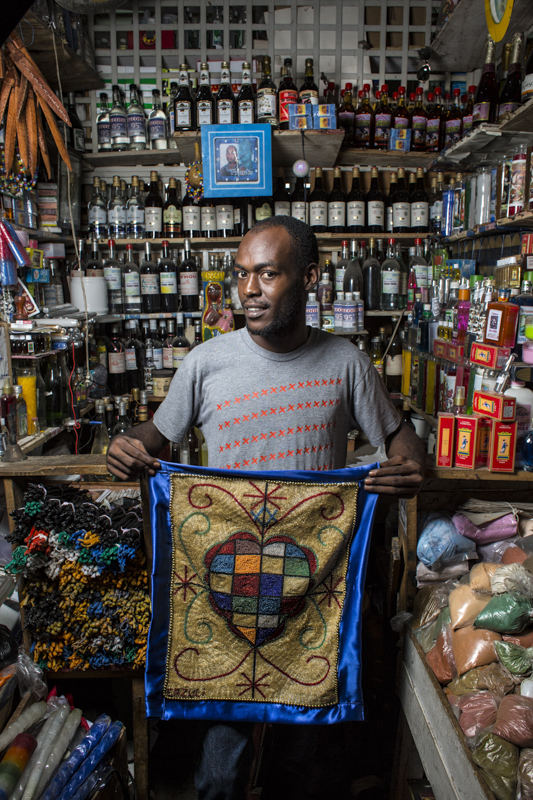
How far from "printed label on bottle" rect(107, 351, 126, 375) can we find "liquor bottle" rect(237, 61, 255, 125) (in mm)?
1578

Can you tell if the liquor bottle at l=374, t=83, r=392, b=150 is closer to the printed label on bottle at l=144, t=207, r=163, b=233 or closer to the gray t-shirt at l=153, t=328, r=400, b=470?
the printed label on bottle at l=144, t=207, r=163, b=233

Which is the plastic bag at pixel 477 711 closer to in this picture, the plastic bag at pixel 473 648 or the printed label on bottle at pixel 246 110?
the plastic bag at pixel 473 648

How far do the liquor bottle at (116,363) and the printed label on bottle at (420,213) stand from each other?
1990mm

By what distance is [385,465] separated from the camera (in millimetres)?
1346

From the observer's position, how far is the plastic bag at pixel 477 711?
127 cm

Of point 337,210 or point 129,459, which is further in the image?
point 337,210

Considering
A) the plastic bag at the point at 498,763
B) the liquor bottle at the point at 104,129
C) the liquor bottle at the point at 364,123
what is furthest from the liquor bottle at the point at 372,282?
the plastic bag at the point at 498,763

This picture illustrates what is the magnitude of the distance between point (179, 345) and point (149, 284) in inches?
16.8

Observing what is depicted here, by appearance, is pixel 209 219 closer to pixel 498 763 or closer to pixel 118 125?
pixel 118 125

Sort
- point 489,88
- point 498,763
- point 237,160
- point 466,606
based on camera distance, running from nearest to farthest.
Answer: point 498,763, point 466,606, point 489,88, point 237,160

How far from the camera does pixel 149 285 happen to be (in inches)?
135

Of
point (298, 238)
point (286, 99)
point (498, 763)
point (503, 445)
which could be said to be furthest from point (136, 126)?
point (498, 763)

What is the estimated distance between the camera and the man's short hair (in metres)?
1.45

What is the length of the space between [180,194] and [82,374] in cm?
156
